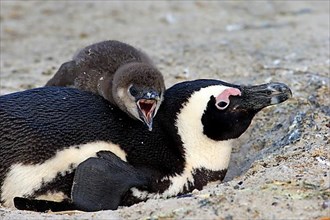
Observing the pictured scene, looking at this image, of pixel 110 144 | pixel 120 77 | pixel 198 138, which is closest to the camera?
pixel 110 144

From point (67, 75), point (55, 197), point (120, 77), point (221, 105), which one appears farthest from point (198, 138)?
point (67, 75)

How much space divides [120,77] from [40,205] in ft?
3.32

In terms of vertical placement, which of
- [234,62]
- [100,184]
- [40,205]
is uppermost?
[100,184]

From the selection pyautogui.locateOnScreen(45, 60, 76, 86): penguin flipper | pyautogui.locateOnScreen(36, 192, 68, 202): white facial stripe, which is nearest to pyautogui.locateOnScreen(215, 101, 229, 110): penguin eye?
pyautogui.locateOnScreen(36, 192, 68, 202): white facial stripe

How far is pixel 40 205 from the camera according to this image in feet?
12.4

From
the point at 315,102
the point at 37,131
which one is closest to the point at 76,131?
the point at 37,131

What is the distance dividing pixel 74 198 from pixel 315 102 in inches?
72.3

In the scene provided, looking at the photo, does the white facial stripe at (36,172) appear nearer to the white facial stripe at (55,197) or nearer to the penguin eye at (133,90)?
the white facial stripe at (55,197)

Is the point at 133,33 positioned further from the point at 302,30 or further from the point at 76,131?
the point at 76,131

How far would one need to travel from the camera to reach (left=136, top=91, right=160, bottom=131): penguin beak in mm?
4058

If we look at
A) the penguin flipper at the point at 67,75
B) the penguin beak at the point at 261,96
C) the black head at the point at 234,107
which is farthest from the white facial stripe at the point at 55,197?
the penguin flipper at the point at 67,75

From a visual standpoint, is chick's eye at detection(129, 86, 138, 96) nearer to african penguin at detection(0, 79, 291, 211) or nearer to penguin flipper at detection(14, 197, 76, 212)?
african penguin at detection(0, 79, 291, 211)

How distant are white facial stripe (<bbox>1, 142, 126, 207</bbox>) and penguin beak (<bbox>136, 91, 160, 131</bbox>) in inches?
14.5

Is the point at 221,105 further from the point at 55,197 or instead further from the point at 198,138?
the point at 55,197
